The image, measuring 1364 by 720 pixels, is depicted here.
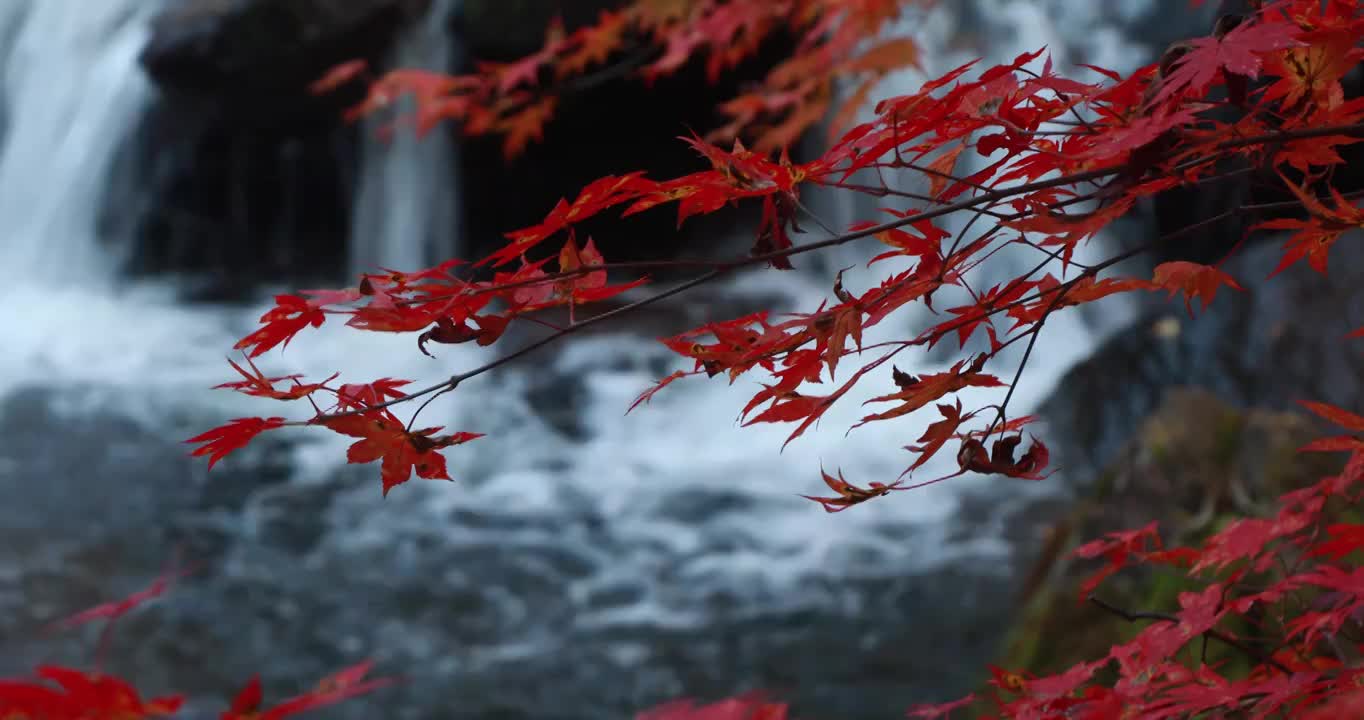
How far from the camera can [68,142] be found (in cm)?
877

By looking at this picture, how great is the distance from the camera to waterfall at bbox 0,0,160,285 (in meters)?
8.70

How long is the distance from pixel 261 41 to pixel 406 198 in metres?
1.59

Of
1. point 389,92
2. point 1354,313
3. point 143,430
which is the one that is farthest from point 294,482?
point 1354,313

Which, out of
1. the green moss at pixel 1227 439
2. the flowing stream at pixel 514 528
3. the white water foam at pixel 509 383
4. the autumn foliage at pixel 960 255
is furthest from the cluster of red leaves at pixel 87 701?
the white water foam at pixel 509 383

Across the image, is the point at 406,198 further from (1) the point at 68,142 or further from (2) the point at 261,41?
(1) the point at 68,142

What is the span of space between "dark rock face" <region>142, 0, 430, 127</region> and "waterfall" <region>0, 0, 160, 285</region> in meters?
0.84

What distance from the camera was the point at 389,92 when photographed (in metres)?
3.97

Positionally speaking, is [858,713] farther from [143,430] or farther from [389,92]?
[143,430]

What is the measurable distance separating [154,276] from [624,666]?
6871 millimetres

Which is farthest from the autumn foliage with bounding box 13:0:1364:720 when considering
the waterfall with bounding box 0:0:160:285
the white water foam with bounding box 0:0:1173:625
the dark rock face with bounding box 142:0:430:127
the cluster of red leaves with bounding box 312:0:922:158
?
the waterfall with bounding box 0:0:160:285

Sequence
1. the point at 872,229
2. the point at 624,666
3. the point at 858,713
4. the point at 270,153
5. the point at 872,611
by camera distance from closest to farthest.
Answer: the point at 872,229 → the point at 858,713 → the point at 624,666 → the point at 872,611 → the point at 270,153

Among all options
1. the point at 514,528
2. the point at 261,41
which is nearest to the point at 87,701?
the point at 514,528

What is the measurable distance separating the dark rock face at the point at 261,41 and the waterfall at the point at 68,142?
0.84 m

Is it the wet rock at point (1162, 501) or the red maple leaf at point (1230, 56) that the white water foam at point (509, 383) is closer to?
the wet rock at point (1162, 501)
